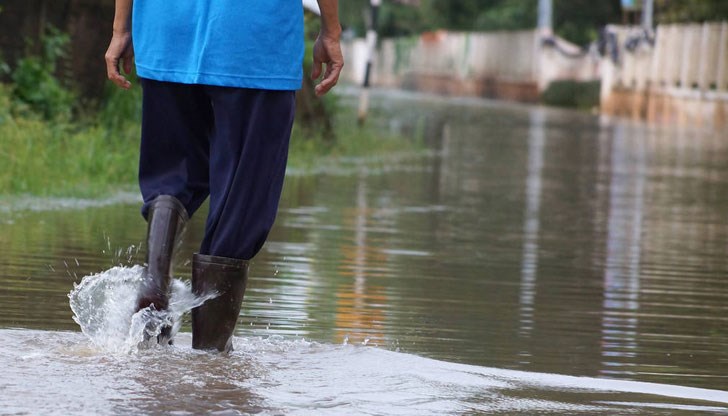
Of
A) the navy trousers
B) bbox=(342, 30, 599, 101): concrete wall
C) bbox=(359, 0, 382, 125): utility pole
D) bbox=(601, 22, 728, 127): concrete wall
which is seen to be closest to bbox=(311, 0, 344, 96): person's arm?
the navy trousers

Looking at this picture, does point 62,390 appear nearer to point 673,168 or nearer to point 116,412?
point 116,412

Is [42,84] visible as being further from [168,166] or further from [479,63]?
[479,63]

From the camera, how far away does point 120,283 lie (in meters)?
5.17

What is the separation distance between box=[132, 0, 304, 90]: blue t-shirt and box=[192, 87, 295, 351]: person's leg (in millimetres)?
61

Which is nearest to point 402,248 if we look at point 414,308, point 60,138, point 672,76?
point 414,308

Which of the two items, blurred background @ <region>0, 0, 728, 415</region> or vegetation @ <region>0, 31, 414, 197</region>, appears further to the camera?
vegetation @ <region>0, 31, 414, 197</region>

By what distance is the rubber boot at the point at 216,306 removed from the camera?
16.7 ft

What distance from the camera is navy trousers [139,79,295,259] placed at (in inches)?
199

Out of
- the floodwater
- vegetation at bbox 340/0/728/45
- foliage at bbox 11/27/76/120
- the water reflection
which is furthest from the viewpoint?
vegetation at bbox 340/0/728/45

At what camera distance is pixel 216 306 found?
5086mm

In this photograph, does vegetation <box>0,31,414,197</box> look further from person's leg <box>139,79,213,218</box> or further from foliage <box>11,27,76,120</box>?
person's leg <box>139,79,213,218</box>

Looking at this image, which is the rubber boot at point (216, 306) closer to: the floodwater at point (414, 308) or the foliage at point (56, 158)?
the floodwater at point (414, 308)

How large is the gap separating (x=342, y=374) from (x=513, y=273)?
342 cm

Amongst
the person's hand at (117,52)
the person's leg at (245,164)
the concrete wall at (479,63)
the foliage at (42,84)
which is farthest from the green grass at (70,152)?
the concrete wall at (479,63)
